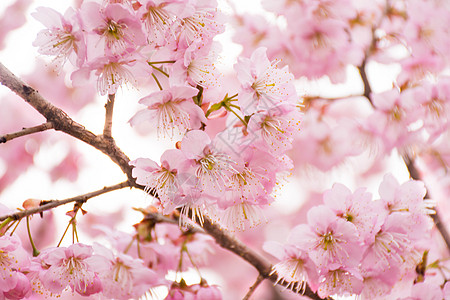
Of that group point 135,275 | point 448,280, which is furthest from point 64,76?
point 448,280

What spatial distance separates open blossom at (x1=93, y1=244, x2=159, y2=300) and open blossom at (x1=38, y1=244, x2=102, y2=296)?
67 mm

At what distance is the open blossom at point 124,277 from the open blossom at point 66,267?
7 cm

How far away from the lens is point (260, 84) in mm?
989

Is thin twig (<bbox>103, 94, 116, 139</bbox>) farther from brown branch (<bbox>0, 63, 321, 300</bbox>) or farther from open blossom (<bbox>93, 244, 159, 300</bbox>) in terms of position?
open blossom (<bbox>93, 244, 159, 300</bbox>)

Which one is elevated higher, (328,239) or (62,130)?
(62,130)

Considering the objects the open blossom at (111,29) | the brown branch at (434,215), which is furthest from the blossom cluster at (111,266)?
the brown branch at (434,215)

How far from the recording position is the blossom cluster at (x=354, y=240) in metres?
1.14

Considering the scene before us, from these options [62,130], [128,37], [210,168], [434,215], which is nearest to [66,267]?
[62,130]

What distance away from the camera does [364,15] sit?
6.51 ft

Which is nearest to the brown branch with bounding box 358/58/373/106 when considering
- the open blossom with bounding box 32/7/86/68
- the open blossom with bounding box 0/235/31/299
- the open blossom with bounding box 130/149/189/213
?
the open blossom with bounding box 130/149/189/213

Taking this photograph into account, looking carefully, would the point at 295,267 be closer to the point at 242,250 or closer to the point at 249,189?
the point at 242,250

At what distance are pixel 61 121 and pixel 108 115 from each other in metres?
0.11

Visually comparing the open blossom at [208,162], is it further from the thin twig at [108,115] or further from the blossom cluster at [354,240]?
the blossom cluster at [354,240]

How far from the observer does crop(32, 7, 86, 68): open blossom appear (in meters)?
0.94
